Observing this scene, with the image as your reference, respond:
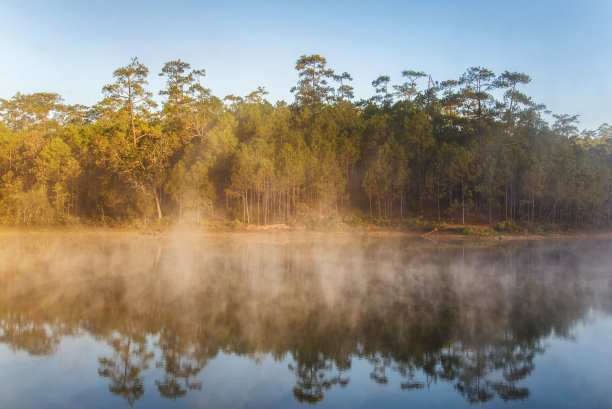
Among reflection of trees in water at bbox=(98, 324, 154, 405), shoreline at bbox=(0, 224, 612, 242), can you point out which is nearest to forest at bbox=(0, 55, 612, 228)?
shoreline at bbox=(0, 224, 612, 242)

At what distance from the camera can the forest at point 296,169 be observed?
37812 mm

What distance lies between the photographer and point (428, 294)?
15.2 m

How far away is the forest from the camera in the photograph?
37812mm

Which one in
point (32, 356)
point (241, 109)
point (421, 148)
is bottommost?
point (32, 356)

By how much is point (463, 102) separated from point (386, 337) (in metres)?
39.6

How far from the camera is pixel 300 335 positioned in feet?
35.6

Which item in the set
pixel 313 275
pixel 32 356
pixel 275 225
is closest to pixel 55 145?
pixel 275 225

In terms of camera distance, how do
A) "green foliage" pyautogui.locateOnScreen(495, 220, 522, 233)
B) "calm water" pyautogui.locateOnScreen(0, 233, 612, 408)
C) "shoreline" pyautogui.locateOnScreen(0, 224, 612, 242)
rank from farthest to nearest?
"green foliage" pyautogui.locateOnScreen(495, 220, 522, 233) → "shoreline" pyautogui.locateOnScreen(0, 224, 612, 242) → "calm water" pyautogui.locateOnScreen(0, 233, 612, 408)

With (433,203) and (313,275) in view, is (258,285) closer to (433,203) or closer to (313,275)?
(313,275)

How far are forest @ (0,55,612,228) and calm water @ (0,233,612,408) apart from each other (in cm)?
1733

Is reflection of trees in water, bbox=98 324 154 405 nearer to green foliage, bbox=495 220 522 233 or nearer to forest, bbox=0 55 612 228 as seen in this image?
forest, bbox=0 55 612 228

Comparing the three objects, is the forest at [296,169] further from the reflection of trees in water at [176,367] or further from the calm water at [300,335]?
the reflection of trees in water at [176,367]

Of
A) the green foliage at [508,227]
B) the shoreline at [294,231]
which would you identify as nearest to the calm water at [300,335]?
the shoreline at [294,231]

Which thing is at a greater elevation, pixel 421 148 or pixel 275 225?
pixel 421 148
